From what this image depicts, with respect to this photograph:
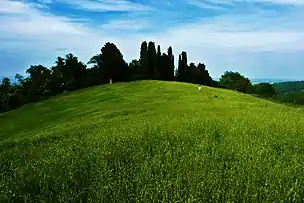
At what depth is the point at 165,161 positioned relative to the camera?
1470 cm

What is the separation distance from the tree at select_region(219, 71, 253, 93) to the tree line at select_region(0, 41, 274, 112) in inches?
789

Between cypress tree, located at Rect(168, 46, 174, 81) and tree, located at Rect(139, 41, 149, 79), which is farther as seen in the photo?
cypress tree, located at Rect(168, 46, 174, 81)

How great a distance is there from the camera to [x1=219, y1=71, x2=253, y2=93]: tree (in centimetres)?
9512

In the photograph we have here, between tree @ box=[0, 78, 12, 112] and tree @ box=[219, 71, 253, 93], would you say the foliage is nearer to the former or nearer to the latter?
tree @ box=[0, 78, 12, 112]

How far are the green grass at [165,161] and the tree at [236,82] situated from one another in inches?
2625

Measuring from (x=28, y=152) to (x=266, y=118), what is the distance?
1418 cm

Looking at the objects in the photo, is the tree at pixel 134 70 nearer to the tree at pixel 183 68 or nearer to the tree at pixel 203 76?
the tree at pixel 183 68

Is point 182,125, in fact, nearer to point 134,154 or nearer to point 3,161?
point 134,154

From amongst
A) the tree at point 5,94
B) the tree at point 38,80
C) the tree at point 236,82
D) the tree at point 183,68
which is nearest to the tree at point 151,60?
the tree at point 183,68

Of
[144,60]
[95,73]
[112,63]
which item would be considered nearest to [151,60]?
[144,60]

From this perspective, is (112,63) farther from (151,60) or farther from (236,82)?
(236,82)

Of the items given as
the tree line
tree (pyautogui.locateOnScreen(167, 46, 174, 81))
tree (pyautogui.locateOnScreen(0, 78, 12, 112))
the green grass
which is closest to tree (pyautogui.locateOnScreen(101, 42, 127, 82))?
the tree line

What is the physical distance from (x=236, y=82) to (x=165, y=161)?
Answer: 86.1 meters

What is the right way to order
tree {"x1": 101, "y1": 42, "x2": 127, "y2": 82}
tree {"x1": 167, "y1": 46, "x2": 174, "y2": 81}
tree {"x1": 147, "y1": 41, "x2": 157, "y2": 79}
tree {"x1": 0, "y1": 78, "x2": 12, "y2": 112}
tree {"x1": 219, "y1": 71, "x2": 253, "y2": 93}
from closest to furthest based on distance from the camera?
tree {"x1": 0, "y1": 78, "x2": 12, "y2": 112}
tree {"x1": 101, "y1": 42, "x2": 127, "y2": 82}
tree {"x1": 147, "y1": 41, "x2": 157, "y2": 79}
tree {"x1": 167, "y1": 46, "x2": 174, "y2": 81}
tree {"x1": 219, "y1": 71, "x2": 253, "y2": 93}
